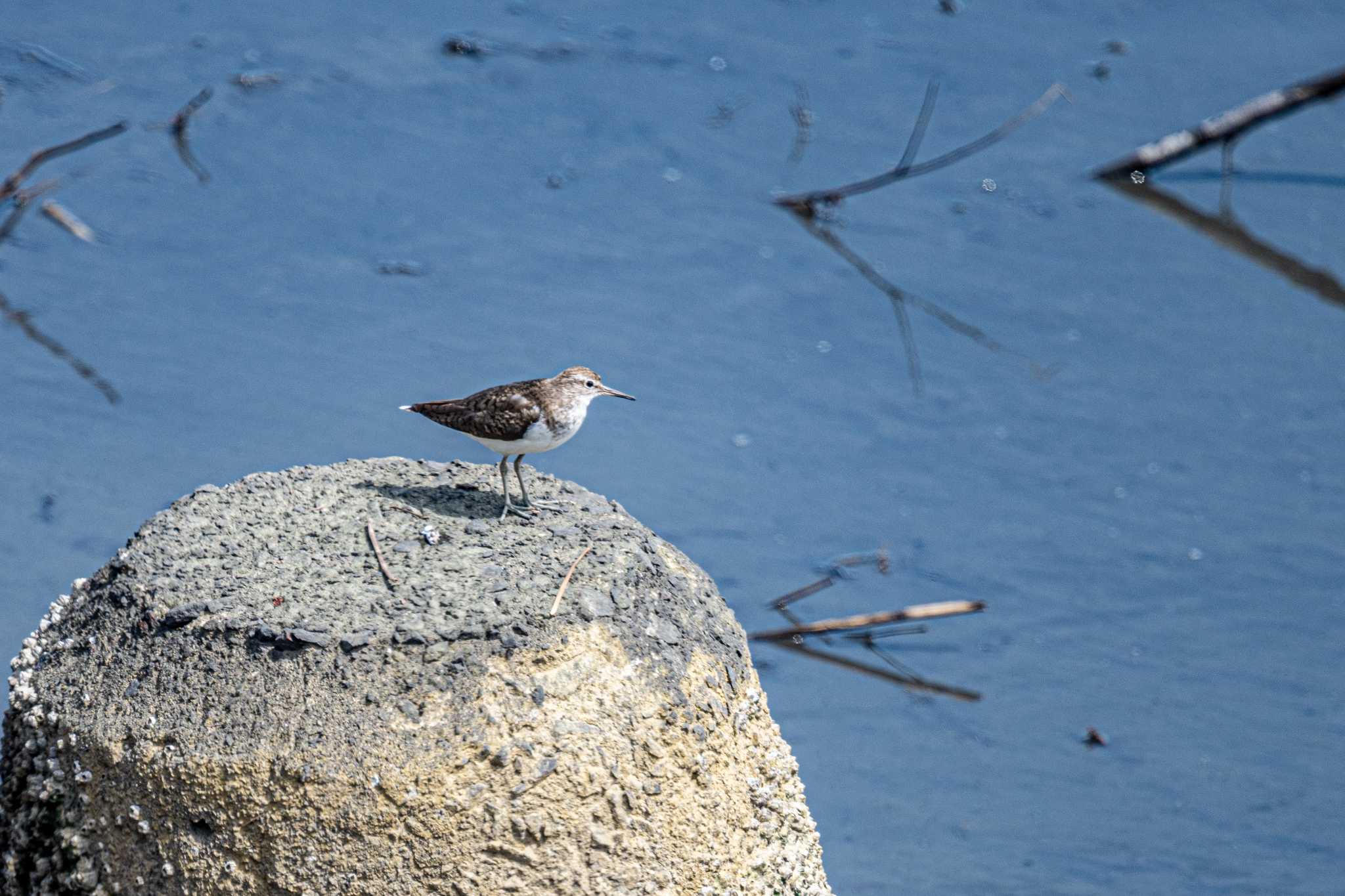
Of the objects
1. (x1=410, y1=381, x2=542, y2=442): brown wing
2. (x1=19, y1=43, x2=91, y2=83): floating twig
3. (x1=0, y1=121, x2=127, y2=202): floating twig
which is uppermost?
(x1=410, y1=381, x2=542, y2=442): brown wing

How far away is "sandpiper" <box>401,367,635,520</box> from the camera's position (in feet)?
15.3

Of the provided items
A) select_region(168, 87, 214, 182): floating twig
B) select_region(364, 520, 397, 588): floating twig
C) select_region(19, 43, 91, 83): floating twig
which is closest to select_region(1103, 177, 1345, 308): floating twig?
select_region(168, 87, 214, 182): floating twig

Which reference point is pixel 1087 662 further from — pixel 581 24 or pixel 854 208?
pixel 581 24

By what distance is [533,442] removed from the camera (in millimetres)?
4672

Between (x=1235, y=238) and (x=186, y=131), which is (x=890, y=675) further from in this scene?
(x=186, y=131)

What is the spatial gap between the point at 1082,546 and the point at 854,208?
114 inches

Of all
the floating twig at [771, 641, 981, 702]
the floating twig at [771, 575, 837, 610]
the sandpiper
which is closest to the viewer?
the sandpiper

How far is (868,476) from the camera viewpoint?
807 cm

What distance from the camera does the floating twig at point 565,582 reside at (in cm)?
395

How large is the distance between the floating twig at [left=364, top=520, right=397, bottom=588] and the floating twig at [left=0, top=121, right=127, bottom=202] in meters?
5.52

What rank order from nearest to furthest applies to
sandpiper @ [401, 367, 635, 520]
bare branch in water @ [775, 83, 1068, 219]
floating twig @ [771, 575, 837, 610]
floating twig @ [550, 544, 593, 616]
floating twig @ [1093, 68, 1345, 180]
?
floating twig @ [550, 544, 593, 616] → sandpiper @ [401, 367, 635, 520] → floating twig @ [771, 575, 837, 610] → bare branch in water @ [775, 83, 1068, 219] → floating twig @ [1093, 68, 1345, 180]

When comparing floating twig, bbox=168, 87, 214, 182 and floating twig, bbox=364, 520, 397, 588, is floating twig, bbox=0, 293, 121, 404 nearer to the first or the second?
floating twig, bbox=168, 87, 214, 182

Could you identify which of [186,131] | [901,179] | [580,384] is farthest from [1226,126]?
[580,384]

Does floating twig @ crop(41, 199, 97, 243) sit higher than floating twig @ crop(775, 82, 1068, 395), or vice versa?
floating twig @ crop(775, 82, 1068, 395)
